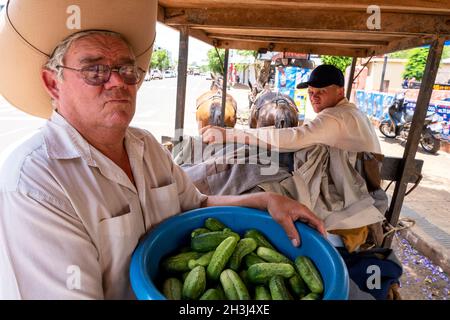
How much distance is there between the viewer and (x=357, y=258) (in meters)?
2.43

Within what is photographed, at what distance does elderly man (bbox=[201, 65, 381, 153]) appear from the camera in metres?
2.84

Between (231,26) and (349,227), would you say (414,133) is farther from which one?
(231,26)

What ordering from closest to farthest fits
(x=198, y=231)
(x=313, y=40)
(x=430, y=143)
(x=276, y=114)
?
1. (x=198, y=231)
2. (x=313, y=40)
3. (x=276, y=114)
4. (x=430, y=143)

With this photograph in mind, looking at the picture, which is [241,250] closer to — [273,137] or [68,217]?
[68,217]

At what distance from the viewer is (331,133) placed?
10.1ft

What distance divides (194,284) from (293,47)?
4610mm

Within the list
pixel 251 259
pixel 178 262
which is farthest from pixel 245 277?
pixel 178 262

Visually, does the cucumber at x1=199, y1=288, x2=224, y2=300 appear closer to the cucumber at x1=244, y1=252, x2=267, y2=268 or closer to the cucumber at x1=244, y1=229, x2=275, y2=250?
the cucumber at x1=244, y1=252, x2=267, y2=268

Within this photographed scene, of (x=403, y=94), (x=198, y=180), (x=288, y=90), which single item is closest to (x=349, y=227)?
(x=198, y=180)

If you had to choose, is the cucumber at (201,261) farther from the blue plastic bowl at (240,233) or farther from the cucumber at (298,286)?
the cucumber at (298,286)

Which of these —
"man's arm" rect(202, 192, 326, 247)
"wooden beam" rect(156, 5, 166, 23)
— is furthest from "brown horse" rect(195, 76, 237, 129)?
"man's arm" rect(202, 192, 326, 247)

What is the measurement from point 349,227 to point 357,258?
23 cm

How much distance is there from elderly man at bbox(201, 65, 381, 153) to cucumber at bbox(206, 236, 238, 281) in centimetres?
146

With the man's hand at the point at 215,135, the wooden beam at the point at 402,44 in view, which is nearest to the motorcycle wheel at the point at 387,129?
the wooden beam at the point at 402,44
